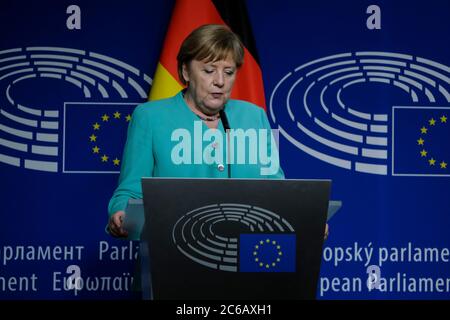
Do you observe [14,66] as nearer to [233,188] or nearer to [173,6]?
[173,6]

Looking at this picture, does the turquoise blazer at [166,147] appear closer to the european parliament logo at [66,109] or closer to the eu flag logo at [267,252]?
the eu flag logo at [267,252]

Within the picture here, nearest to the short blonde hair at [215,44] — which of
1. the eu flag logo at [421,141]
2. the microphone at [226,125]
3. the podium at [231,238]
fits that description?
the microphone at [226,125]

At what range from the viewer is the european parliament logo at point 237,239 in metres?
1.74

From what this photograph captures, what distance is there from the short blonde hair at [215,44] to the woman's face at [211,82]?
0.02 m

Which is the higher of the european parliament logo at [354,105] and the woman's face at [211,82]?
the european parliament logo at [354,105]

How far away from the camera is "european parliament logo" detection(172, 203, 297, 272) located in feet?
5.72

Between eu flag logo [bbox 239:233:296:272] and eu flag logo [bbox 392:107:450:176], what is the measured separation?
2.47 meters

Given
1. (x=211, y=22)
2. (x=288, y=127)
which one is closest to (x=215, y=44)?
(x=211, y=22)

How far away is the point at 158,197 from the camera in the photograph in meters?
1.70

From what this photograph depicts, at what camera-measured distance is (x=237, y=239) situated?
5.82ft

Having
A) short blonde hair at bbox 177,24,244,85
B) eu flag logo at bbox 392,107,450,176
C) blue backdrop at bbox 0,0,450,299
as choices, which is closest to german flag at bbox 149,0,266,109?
blue backdrop at bbox 0,0,450,299

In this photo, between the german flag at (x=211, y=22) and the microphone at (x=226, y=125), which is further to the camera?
the german flag at (x=211, y=22)

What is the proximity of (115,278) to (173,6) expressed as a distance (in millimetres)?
1637

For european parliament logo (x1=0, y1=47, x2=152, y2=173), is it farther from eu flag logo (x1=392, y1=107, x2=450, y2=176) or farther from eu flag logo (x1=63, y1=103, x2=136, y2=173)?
eu flag logo (x1=392, y1=107, x2=450, y2=176)
